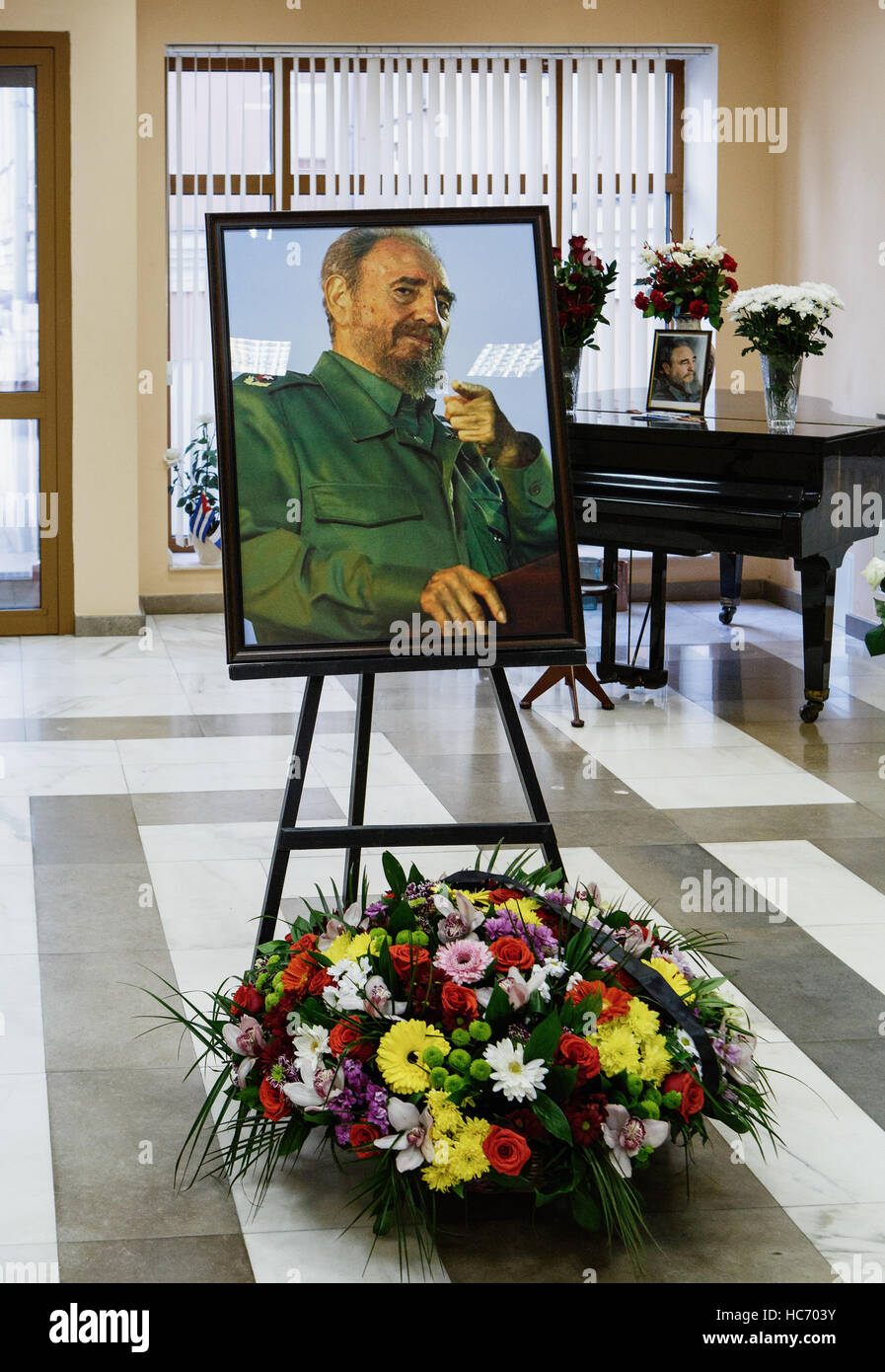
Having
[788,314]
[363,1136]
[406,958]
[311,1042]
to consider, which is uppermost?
[788,314]

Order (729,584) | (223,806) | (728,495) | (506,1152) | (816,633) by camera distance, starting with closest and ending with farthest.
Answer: (506,1152) → (223,806) → (728,495) → (816,633) → (729,584)

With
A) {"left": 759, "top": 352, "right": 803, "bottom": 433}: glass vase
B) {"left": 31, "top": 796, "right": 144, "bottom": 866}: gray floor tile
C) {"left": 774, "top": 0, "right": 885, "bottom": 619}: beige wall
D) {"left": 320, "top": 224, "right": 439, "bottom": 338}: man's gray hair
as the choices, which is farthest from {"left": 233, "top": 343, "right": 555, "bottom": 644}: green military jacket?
{"left": 774, "top": 0, "right": 885, "bottom": 619}: beige wall

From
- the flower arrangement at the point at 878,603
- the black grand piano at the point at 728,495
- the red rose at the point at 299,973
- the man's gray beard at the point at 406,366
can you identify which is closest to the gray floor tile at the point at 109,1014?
the red rose at the point at 299,973

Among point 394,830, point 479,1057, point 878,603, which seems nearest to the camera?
point 479,1057

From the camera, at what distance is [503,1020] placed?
8.46ft

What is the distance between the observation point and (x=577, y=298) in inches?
247

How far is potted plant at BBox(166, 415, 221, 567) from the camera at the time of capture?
315 inches

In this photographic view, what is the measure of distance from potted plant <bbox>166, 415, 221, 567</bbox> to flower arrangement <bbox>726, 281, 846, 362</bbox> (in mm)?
3049

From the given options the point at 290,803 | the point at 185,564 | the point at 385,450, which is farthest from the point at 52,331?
the point at 290,803

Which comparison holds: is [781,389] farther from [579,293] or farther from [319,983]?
[319,983]

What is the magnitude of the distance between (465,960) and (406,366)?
1.14 m

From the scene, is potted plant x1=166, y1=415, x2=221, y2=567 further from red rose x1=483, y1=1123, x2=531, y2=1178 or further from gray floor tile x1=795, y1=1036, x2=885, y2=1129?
red rose x1=483, y1=1123, x2=531, y2=1178

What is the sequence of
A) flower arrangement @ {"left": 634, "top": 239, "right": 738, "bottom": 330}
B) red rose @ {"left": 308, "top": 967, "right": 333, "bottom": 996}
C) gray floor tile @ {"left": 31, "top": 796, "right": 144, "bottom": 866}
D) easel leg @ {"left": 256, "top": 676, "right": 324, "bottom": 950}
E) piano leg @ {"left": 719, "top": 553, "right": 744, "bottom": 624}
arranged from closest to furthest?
red rose @ {"left": 308, "top": 967, "right": 333, "bottom": 996}, easel leg @ {"left": 256, "top": 676, "right": 324, "bottom": 950}, gray floor tile @ {"left": 31, "top": 796, "right": 144, "bottom": 866}, flower arrangement @ {"left": 634, "top": 239, "right": 738, "bottom": 330}, piano leg @ {"left": 719, "top": 553, "right": 744, "bottom": 624}

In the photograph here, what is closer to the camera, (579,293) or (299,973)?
(299,973)
